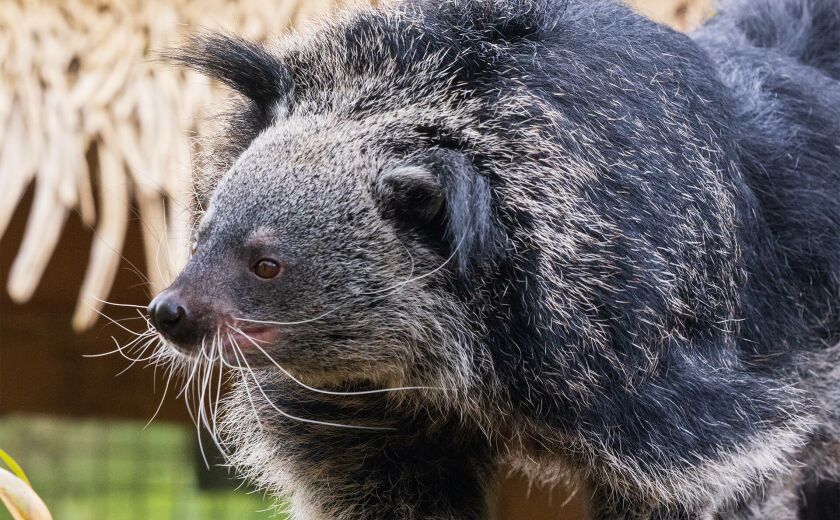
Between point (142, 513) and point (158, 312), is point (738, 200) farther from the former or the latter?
point (142, 513)

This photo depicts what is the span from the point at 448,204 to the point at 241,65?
1.98 feet

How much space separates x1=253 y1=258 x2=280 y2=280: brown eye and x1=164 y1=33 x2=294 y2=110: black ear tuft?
42 cm

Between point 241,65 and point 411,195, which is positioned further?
point 241,65

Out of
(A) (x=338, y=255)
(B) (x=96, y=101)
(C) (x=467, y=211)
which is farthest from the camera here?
(B) (x=96, y=101)

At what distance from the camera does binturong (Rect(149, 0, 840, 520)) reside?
6.47ft

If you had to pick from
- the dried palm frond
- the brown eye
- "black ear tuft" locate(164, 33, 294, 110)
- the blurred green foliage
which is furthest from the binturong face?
the blurred green foliage

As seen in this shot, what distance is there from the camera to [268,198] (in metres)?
1.97

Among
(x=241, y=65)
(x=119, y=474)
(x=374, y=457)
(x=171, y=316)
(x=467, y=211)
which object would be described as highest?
(x=467, y=211)

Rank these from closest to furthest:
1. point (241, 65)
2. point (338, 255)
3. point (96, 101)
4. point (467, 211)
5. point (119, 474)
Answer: point (467, 211) → point (338, 255) → point (241, 65) → point (96, 101) → point (119, 474)

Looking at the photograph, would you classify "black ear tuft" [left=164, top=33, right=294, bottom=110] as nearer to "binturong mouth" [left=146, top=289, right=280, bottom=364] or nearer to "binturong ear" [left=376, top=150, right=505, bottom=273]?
"binturong ear" [left=376, top=150, right=505, bottom=273]

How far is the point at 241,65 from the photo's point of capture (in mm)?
2264

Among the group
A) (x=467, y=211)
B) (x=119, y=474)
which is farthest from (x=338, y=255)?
(x=119, y=474)

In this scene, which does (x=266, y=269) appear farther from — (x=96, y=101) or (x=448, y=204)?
(x=96, y=101)

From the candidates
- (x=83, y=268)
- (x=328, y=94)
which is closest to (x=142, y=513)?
(x=83, y=268)
